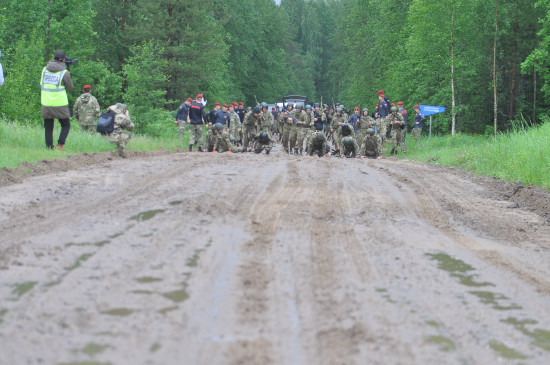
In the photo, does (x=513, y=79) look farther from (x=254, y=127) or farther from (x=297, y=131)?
(x=254, y=127)

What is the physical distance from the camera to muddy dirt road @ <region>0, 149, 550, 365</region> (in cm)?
437

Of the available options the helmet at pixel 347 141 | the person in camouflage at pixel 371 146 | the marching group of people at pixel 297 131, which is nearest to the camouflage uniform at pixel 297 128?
the marching group of people at pixel 297 131

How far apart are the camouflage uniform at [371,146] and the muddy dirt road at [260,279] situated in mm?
13138

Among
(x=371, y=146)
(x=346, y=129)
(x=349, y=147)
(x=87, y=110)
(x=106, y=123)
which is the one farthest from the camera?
(x=371, y=146)

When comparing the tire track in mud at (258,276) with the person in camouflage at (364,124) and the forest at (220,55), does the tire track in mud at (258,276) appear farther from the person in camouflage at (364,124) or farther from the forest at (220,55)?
the forest at (220,55)

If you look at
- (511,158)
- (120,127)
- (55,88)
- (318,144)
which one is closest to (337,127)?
(318,144)

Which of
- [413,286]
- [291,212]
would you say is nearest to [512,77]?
[291,212]

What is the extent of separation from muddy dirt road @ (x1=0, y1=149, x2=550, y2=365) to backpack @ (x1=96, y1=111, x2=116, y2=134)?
683 cm

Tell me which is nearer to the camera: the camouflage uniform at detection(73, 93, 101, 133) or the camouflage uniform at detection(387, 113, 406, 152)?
the camouflage uniform at detection(73, 93, 101, 133)

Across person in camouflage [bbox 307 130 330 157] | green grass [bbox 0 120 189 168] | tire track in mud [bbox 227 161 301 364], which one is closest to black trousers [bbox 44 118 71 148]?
green grass [bbox 0 120 189 168]

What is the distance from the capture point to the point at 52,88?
A: 1509 centimetres

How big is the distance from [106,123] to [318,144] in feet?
29.2

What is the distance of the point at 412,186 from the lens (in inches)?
527

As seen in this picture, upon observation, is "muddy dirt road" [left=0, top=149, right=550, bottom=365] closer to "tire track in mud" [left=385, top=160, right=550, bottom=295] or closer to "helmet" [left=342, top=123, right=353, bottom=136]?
"tire track in mud" [left=385, top=160, right=550, bottom=295]
